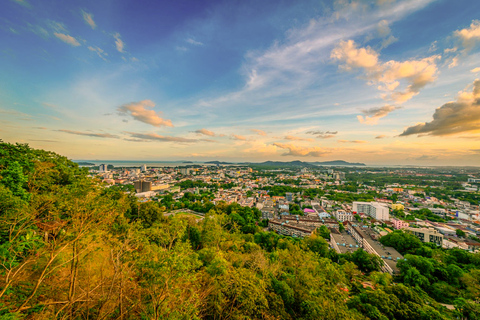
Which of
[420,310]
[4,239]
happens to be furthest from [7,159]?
[420,310]

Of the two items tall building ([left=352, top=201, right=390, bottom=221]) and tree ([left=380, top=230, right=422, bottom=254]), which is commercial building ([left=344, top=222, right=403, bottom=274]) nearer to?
tree ([left=380, top=230, right=422, bottom=254])

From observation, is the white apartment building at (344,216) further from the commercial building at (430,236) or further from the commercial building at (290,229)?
the commercial building at (290,229)

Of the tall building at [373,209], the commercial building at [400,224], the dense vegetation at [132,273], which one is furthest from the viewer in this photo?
the tall building at [373,209]

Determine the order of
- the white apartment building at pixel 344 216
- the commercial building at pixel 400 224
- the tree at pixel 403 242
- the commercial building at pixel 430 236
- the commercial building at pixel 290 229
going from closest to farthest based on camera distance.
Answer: the tree at pixel 403 242 < the commercial building at pixel 430 236 < the commercial building at pixel 290 229 < the commercial building at pixel 400 224 < the white apartment building at pixel 344 216

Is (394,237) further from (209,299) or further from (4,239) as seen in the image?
(4,239)

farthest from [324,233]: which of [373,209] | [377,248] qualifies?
[373,209]

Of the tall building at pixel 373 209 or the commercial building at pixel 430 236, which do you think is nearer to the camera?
the commercial building at pixel 430 236

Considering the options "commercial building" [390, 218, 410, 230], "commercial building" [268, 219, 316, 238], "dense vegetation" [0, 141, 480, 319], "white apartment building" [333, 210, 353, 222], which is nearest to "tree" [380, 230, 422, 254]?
"dense vegetation" [0, 141, 480, 319]

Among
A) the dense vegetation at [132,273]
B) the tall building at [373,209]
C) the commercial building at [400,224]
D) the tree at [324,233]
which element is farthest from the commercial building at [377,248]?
the tall building at [373,209]

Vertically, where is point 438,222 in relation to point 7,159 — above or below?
below
